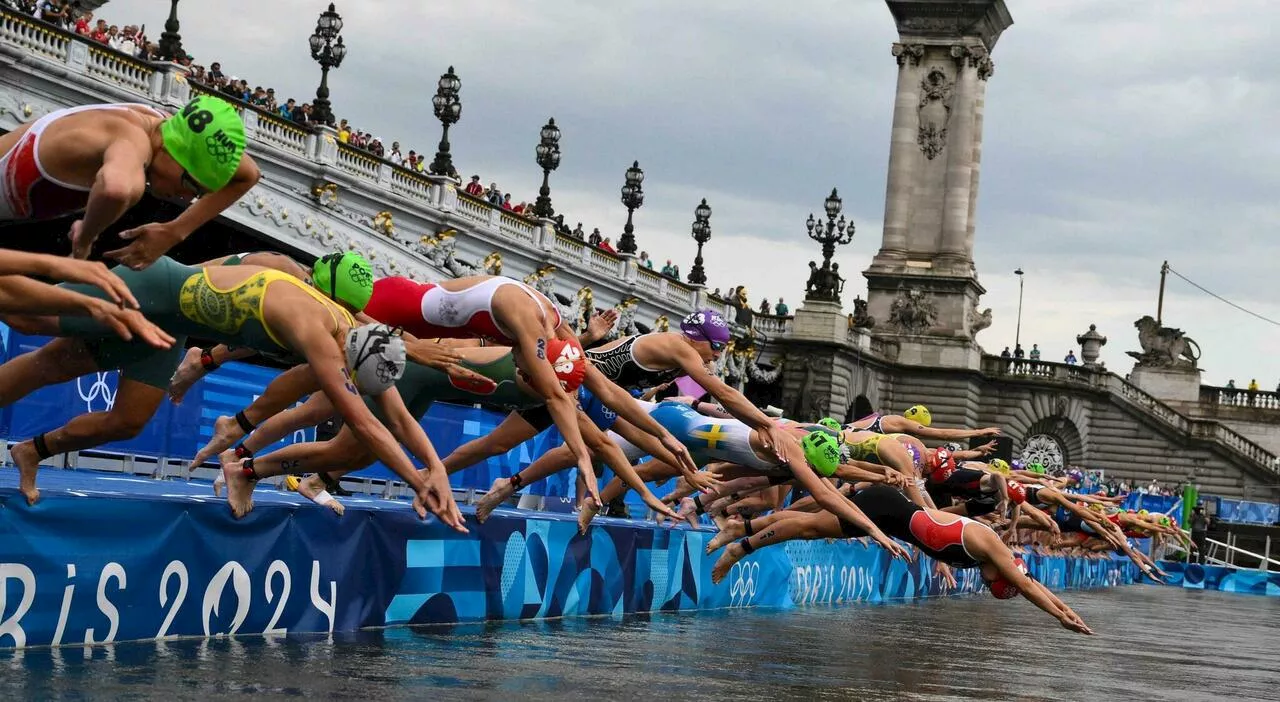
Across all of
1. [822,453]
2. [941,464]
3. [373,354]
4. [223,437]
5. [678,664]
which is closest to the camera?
[373,354]

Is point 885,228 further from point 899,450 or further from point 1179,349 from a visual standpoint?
point 899,450

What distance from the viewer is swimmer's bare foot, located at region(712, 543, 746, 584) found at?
51.9 feet

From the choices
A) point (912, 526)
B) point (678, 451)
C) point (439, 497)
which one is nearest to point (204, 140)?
point (439, 497)

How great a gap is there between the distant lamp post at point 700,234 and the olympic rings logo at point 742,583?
42400 mm

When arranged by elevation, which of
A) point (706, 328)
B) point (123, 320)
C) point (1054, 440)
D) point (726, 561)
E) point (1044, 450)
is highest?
point (1054, 440)

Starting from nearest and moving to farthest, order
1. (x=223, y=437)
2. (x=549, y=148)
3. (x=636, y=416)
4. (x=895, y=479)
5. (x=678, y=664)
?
1. (x=678, y=664)
2. (x=223, y=437)
3. (x=636, y=416)
4. (x=895, y=479)
5. (x=549, y=148)

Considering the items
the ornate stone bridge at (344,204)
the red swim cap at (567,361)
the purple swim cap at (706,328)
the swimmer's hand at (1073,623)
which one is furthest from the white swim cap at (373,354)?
the ornate stone bridge at (344,204)

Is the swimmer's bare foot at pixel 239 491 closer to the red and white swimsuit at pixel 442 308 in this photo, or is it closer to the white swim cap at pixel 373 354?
the white swim cap at pixel 373 354

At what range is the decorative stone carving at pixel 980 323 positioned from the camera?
3088 inches

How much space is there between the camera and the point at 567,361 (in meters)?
12.2

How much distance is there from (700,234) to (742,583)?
4378 cm

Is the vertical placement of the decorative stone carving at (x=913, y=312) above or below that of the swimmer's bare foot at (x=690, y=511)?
above

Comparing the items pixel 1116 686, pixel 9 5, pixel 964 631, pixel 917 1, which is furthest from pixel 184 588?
pixel 917 1

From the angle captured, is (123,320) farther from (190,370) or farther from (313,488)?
(190,370)
